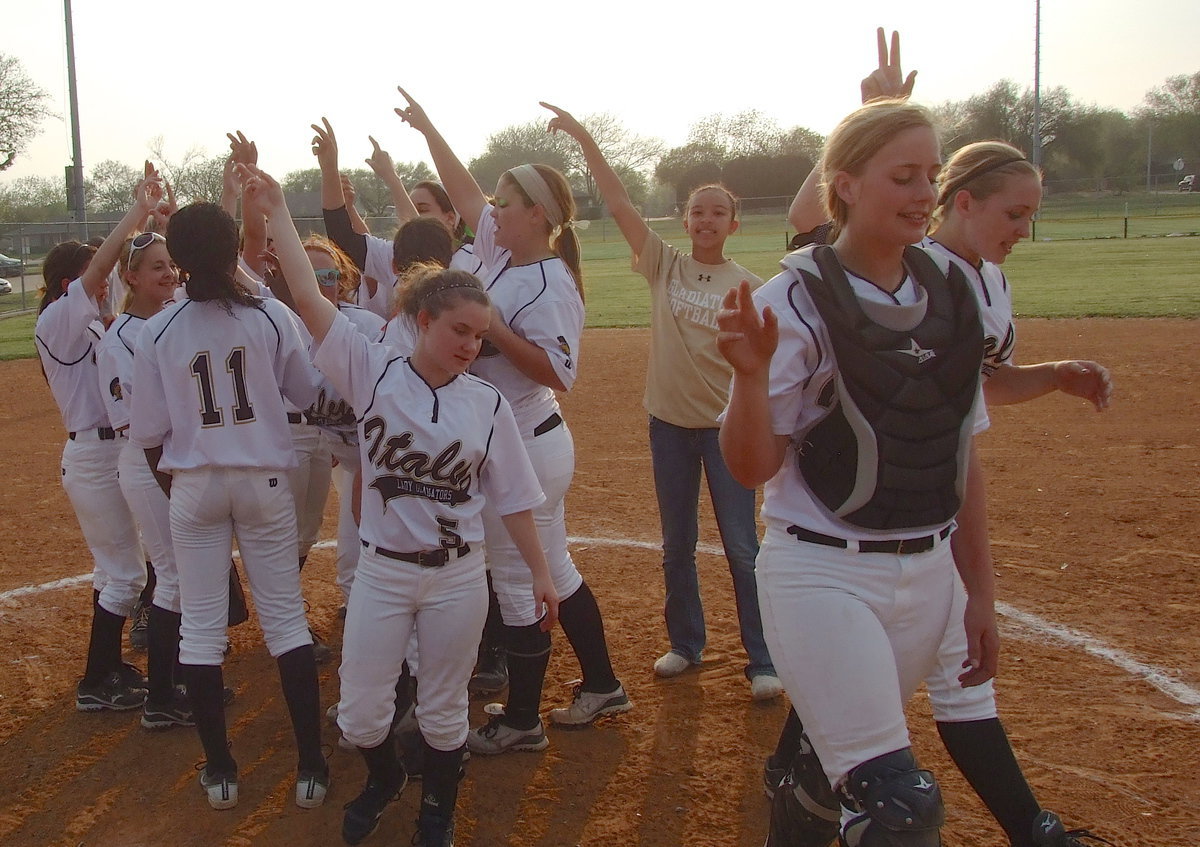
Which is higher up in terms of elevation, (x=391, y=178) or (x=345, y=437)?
(x=391, y=178)

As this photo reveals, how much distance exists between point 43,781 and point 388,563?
1.81 m

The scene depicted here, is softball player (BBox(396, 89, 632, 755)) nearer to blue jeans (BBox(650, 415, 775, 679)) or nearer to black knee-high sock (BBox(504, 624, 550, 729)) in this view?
black knee-high sock (BBox(504, 624, 550, 729))

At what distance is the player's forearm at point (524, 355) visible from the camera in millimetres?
3736

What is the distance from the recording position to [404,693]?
4148 millimetres

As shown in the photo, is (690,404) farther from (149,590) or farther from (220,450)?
(149,590)

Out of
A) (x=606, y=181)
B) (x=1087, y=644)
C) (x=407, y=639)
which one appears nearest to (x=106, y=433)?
(x=407, y=639)

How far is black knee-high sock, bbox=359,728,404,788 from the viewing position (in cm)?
342

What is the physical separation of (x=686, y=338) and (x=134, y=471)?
242cm

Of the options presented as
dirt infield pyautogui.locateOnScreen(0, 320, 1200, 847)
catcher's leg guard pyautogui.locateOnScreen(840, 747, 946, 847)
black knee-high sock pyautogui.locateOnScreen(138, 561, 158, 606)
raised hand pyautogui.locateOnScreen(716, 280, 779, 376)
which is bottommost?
dirt infield pyautogui.locateOnScreen(0, 320, 1200, 847)

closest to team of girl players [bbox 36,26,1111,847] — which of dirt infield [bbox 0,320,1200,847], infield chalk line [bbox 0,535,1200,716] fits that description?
dirt infield [bbox 0,320,1200,847]

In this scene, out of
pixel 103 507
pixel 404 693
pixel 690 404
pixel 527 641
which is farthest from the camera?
pixel 103 507

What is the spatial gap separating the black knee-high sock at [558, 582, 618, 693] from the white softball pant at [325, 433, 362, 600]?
0.92 m

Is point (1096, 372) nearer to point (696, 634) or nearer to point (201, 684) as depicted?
point (696, 634)

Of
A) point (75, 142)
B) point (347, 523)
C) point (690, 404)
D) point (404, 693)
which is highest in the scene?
point (75, 142)
